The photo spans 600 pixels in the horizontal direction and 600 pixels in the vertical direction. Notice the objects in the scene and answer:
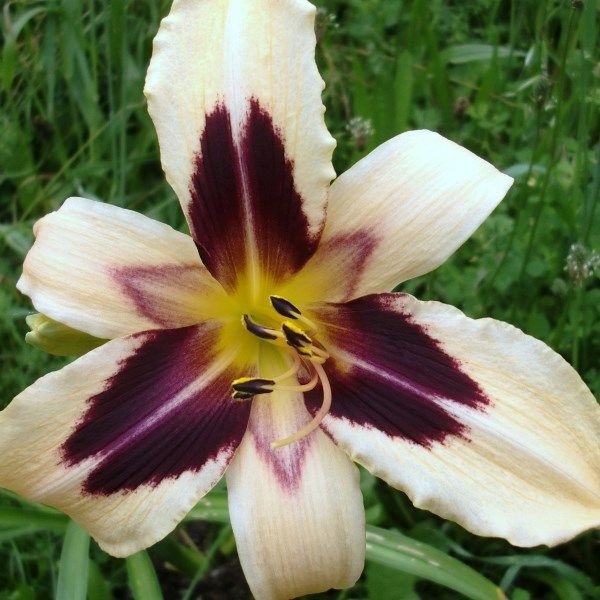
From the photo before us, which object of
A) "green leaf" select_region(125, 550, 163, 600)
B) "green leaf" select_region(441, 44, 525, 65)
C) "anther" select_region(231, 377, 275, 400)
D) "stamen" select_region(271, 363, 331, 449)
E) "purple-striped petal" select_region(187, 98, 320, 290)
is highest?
"purple-striped petal" select_region(187, 98, 320, 290)

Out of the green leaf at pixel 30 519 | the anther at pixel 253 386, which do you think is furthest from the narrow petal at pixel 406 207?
the green leaf at pixel 30 519

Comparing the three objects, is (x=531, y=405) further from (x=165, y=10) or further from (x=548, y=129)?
(x=165, y=10)

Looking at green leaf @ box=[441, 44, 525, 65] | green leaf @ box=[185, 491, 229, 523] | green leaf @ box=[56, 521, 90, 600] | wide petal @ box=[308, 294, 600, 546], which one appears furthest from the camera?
green leaf @ box=[441, 44, 525, 65]

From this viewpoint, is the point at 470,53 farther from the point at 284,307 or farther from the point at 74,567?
the point at 74,567

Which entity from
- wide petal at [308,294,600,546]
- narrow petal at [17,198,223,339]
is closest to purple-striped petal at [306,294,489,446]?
wide petal at [308,294,600,546]

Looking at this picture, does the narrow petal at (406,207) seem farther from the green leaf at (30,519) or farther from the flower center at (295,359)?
the green leaf at (30,519)

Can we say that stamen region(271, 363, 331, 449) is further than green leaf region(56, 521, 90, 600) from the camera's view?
No

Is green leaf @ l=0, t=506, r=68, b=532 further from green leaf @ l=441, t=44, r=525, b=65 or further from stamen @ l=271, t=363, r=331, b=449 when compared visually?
green leaf @ l=441, t=44, r=525, b=65
